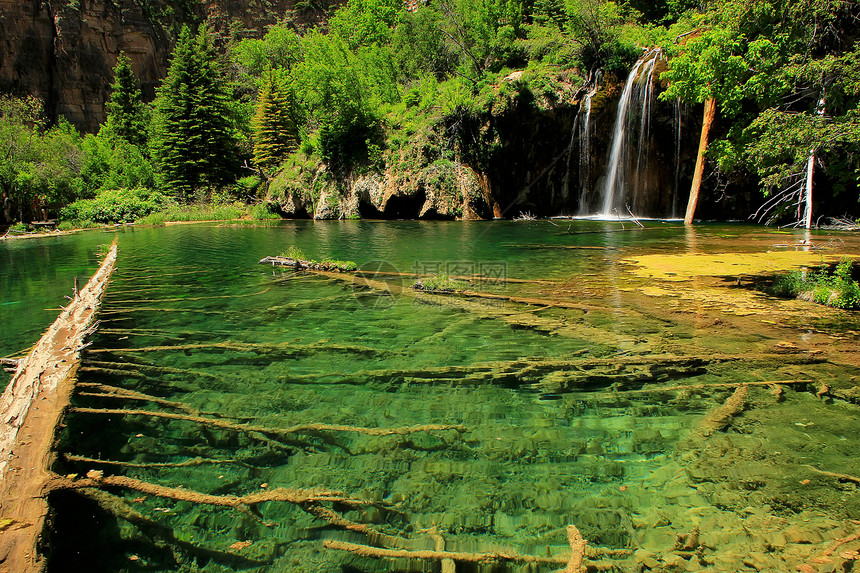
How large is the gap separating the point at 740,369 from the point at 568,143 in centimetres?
2760

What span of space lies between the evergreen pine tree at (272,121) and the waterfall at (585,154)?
84.3 ft

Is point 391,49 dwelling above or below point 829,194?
above

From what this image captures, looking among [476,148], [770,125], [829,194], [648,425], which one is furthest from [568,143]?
[648,425]

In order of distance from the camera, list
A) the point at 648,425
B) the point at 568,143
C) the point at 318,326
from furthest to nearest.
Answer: the point at 568,143 < the point at 318,326 < the point at 648,425

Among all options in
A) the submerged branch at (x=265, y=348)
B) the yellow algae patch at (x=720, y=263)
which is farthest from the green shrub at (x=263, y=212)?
the submerged branch at (x=265, y=348)

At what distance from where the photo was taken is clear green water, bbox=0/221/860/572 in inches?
125

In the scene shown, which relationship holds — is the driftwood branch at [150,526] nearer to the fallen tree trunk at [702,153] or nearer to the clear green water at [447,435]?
the clear green water at [447,435]

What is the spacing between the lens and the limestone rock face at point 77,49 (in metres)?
49.8

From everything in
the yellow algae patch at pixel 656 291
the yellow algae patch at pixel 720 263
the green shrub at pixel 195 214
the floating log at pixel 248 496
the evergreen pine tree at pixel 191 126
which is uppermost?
the evergreen pine tree at pixel 191 126

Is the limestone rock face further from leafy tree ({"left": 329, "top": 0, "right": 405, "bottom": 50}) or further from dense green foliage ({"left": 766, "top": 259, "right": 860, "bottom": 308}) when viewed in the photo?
dense green foliage ({"left": 766, "top": 259, "right": 860, "bottom": 308})

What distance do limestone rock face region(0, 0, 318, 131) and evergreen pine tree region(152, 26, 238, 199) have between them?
60.9ft

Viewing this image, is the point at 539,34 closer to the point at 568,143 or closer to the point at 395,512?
the point at 568,143

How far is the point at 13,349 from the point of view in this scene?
6.82 meters

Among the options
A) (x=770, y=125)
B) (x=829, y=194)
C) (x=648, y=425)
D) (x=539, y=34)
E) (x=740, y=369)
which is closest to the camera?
(x=648, y=425)
